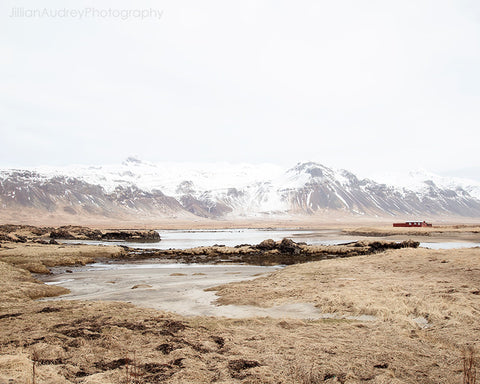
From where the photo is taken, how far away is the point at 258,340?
1090cm

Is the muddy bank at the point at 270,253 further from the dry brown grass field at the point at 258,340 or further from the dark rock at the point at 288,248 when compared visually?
the dry brown grass field at the point at 258,340

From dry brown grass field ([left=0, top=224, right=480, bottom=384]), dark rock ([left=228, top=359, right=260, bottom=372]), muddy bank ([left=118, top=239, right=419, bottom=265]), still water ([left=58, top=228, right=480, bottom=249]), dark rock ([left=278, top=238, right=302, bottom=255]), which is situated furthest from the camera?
still water ([left=58, top=228, right=480, bottom=249])

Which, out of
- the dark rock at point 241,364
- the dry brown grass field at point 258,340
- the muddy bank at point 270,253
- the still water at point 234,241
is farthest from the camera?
the still water at point 234,241

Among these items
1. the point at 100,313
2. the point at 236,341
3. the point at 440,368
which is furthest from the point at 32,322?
the point at 440,368

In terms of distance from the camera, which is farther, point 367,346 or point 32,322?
point 32,322

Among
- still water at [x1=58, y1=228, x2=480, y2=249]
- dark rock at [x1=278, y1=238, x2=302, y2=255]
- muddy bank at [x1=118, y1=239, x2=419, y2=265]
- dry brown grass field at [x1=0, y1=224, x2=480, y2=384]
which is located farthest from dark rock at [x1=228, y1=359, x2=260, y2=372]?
still water at [x1=58, y1=228, x2=480, y2=249]

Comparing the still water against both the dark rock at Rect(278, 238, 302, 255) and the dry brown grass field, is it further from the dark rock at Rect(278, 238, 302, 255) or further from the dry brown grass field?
the dry brown grass field

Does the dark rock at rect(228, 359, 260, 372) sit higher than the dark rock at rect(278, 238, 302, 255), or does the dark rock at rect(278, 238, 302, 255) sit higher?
the dark rock at rect(228, 359, 260, 372)

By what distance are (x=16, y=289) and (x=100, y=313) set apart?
791 centimetres

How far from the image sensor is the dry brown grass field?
27.8 ft

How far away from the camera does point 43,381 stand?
7844mm

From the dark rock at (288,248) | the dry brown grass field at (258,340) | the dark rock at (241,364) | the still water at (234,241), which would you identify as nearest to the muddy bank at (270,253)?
the dark rock at (288,248)

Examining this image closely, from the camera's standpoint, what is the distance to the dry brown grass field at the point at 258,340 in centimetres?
848

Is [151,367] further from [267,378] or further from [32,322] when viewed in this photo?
[32,322]
